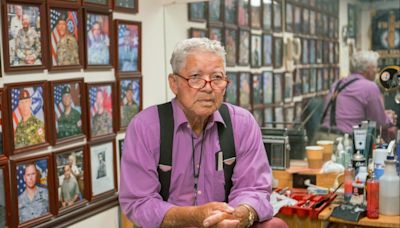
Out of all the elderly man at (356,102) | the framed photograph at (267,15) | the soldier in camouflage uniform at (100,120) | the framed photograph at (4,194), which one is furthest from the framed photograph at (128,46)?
the elderly man at (356,102)

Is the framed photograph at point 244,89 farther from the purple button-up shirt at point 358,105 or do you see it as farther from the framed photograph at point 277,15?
the purple button-up shirt at point 358,105

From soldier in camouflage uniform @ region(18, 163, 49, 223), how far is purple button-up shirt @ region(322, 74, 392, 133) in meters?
2.06

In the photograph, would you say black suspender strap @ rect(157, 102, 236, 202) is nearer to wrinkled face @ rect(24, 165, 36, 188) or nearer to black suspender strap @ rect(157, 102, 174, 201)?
black suspender strap @ rect(157, 102, 174, 201)

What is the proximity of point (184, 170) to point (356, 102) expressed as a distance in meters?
1.96

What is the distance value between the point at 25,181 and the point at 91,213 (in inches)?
22.5

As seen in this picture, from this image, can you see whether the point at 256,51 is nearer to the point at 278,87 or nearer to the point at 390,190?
the point at 278,87

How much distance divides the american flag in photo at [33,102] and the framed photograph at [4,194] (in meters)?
0.20

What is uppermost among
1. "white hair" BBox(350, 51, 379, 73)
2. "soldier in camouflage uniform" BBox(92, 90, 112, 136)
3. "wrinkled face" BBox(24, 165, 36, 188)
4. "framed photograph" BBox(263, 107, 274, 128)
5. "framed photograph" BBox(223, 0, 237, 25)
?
"framed photograph" BBox(223, 0, 237, 25)

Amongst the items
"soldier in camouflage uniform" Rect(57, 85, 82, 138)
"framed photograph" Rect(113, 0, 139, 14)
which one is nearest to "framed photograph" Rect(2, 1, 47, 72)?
"soldier in camouflage uniform" Rect(57, 85, 82, 138)

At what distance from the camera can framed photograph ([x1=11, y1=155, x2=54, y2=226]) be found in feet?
7.70

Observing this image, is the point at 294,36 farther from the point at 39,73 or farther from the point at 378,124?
the point at 39,73

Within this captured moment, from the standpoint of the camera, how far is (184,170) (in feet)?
6.33

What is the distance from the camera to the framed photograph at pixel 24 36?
7.44ft

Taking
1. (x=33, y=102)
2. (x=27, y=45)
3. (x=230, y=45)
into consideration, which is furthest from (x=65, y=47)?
(x=230, y=45)
